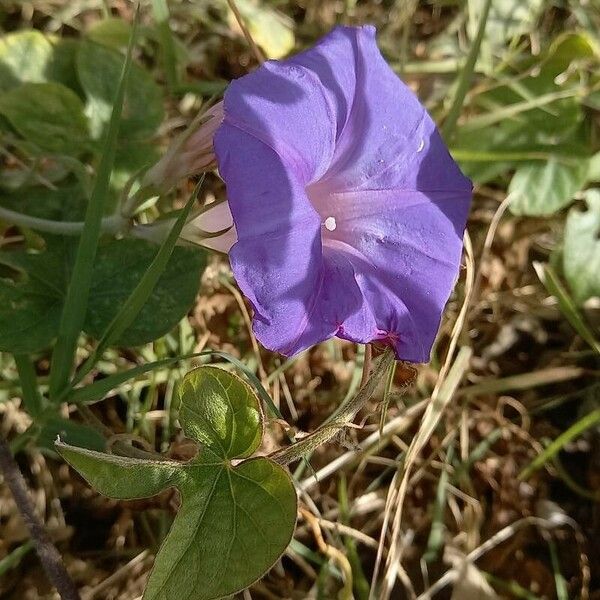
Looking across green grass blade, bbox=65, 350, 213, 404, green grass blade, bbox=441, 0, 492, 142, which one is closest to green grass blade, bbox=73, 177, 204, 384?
green grass blade, bbox=65, 350, 213, 404

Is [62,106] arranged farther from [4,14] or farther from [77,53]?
[4,14]

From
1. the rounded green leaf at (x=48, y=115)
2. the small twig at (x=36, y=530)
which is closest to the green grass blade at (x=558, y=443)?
the small twig at (x=36, y=530)

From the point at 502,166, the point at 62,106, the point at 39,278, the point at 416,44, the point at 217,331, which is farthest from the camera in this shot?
the point at 416,44

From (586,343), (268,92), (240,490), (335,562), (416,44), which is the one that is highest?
(268,92)

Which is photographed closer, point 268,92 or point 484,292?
point 268,92

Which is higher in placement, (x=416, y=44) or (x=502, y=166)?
(x=416, y=44)

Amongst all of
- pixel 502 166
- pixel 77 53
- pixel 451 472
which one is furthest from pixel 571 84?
pixel 77 53
